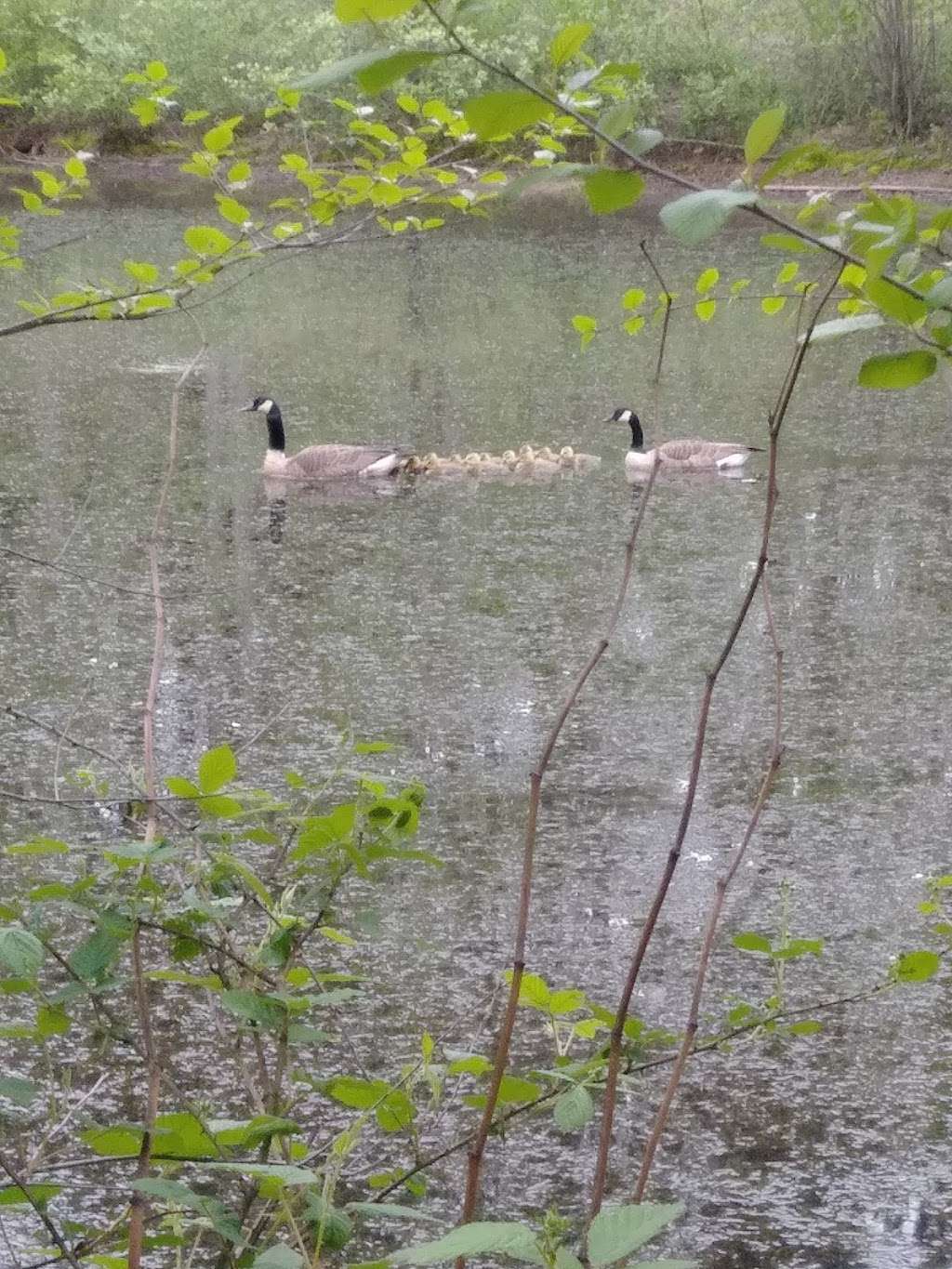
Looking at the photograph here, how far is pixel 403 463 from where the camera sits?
8.56 meters

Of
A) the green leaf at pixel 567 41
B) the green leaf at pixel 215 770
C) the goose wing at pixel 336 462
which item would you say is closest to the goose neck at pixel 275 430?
the goose wing at pixel 336 462

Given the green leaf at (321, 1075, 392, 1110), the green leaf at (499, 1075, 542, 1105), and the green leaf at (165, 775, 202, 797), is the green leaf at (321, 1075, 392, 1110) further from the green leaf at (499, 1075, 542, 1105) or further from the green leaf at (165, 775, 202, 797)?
the green leaf at (165, 775, 202, 797)

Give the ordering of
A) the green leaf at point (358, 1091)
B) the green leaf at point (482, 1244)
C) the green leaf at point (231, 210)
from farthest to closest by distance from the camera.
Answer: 1. the green leaf at point (231, 210)
2. the green leaf at point (358, 1091)
3. the green leaf at point (482, 1244)

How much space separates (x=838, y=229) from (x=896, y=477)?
731cm

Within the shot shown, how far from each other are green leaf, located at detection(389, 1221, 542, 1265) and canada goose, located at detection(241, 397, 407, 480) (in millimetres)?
7475

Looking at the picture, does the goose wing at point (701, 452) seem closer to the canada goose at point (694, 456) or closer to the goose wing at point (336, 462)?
the canada goose at point (694, 456)

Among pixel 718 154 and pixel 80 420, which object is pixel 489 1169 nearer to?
pixel 80 420

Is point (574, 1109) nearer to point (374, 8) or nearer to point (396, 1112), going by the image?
point (396, 1112)

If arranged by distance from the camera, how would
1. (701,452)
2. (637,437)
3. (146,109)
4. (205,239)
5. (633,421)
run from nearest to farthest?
(205,239), (146,109), (701,452), (637,437), (633,421)

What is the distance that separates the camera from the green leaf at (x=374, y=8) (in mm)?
1039

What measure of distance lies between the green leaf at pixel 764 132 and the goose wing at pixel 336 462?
7304 mm

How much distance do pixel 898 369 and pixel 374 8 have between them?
41cm

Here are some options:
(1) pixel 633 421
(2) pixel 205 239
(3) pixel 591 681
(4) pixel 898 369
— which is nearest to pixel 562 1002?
(4) pixel 898 369

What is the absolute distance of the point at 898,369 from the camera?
3.82 ft
